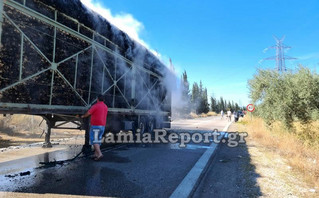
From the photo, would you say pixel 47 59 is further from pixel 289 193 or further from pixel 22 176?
pixel 289 193

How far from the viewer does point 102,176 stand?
185 inches

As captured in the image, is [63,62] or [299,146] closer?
[63,62]

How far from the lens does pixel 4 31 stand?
4.03 m

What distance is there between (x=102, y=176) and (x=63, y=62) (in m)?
2.85

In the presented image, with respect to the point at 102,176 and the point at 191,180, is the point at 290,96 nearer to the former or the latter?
the point at 191,180

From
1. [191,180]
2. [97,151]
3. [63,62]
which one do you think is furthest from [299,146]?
[63,62]

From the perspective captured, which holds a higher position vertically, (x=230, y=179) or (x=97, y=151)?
(x=97, y=151)

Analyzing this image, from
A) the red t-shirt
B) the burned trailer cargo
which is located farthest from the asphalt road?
the burned trailer cargo

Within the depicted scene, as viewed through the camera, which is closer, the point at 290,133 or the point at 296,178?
the point at 296,178

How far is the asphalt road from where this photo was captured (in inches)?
153

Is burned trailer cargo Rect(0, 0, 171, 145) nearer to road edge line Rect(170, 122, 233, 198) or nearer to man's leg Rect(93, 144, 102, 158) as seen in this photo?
man's leg Rect(93, 144, 102, 158)

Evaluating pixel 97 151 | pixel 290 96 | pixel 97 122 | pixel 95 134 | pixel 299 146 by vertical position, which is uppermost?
pixel 290 96

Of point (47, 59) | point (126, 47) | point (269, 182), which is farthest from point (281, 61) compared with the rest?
point (47, 59)

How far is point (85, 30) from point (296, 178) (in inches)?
251
